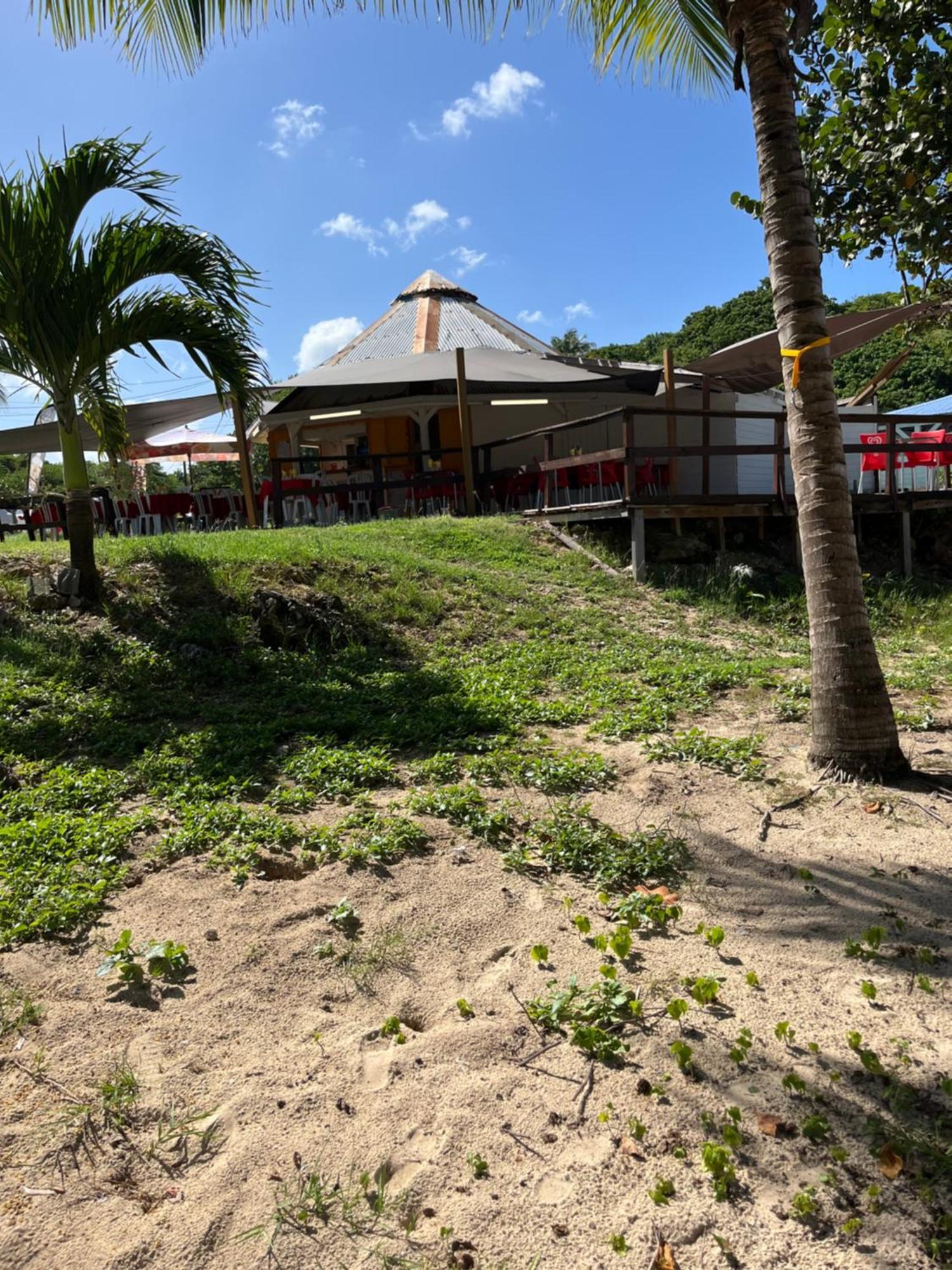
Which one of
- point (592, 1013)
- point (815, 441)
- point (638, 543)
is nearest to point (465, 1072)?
point (592, 1013)

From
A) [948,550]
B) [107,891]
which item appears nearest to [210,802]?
[107,891]

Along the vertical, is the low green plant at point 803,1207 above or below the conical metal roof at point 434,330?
below

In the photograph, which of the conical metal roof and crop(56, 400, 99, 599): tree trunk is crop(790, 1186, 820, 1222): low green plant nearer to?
crop(56, 400, 99, 599): tree trunk

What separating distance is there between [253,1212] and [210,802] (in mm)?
2647

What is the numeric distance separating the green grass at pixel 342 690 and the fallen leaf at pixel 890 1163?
1667 millimetres

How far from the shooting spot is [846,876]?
3787 mm

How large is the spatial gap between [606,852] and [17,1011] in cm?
246

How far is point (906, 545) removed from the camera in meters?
12.5

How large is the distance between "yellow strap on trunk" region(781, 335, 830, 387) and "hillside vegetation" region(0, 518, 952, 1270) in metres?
2.27

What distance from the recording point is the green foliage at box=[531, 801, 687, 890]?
385cm

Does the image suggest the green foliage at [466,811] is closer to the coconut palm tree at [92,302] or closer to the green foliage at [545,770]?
the green foliage at [545,770]

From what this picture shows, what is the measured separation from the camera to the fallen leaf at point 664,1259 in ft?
6.52

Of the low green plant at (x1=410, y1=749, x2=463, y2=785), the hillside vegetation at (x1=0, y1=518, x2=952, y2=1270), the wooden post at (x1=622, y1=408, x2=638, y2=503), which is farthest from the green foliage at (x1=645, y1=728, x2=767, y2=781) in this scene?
the wooden post at (x1=622, y1=408, x2=638, y2=503)

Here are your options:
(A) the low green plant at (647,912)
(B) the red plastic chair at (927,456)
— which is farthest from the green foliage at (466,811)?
(B) the red plastic chair at (927,456)
